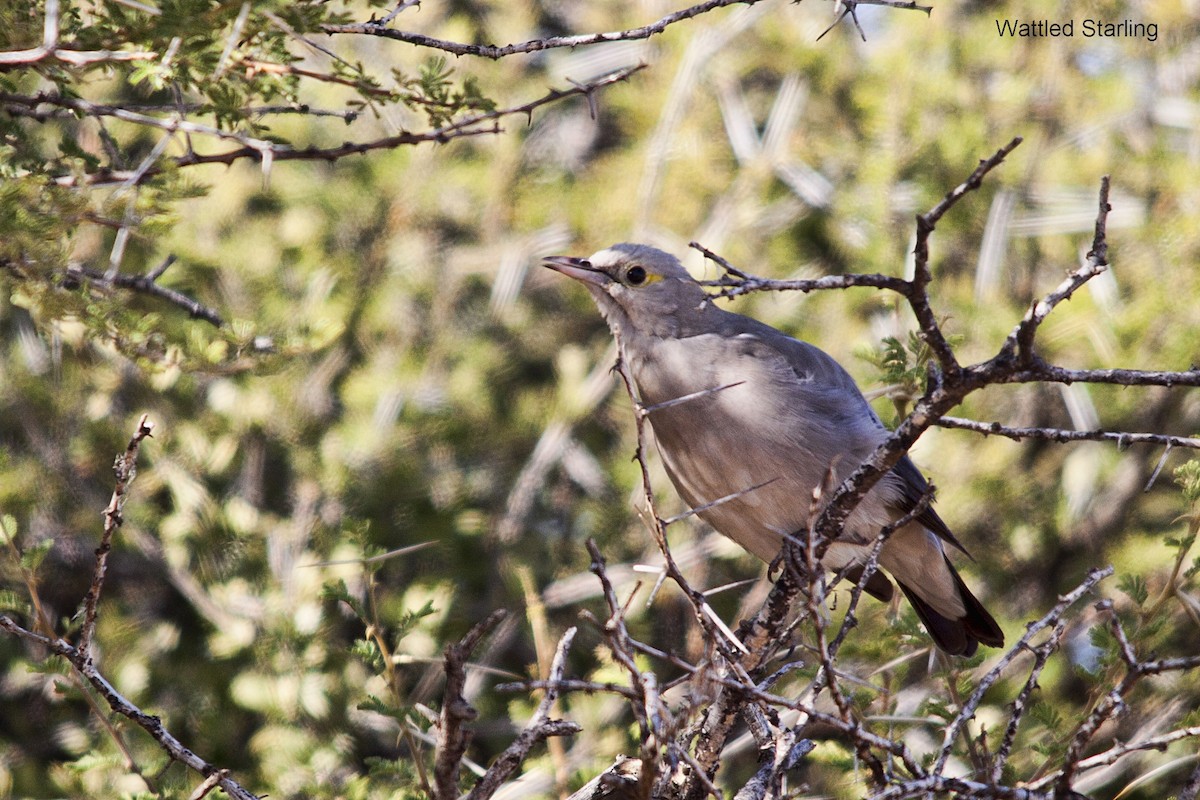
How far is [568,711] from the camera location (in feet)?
19.8

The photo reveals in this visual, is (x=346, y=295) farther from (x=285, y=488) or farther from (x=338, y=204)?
(x=285, y=488)

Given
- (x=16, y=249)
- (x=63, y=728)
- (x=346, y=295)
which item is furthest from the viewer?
(x=346, y=295)

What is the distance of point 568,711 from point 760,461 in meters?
2.03

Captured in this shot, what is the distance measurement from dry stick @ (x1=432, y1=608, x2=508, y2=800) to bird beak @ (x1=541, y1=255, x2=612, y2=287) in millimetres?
2812

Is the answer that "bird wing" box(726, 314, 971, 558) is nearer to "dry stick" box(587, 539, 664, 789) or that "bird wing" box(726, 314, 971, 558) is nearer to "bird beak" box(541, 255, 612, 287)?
"bird beak" box(541, 255, 612, 287)

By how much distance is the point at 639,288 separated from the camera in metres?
5.21

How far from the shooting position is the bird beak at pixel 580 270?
17.0ft

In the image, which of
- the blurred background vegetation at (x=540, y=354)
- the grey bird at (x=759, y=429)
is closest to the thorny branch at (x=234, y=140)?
the grey bird at (x=759, y=429)

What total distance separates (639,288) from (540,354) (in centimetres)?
294

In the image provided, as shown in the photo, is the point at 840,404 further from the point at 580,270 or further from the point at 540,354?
the point at 540,354

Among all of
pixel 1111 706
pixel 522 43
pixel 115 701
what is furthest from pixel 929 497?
pixel 115 701

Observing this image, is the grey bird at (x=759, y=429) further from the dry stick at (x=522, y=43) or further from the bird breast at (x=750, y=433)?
the dry stick at (x=522, y=43)

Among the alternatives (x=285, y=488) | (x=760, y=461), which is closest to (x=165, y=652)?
(x=285, y=488)

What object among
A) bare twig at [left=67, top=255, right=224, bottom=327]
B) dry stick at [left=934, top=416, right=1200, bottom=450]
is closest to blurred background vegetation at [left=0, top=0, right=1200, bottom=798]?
bare twig at [left=67, top=255, right=224, bottom=327]
